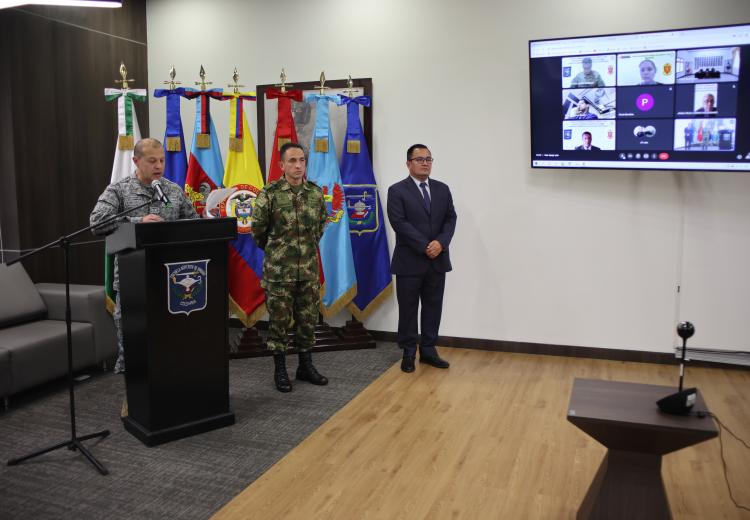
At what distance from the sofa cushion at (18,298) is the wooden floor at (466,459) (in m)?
2.27

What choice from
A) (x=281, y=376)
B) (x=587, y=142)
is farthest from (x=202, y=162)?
(x=587, y=142)

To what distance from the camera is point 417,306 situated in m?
4.84

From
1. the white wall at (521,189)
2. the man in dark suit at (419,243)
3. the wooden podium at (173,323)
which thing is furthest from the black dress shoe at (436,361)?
the wooden podium at (173,323)

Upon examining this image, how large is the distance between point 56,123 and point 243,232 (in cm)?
169

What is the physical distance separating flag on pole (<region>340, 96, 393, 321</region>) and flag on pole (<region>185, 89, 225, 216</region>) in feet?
3.44

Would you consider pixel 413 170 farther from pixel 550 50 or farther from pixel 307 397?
pixel 307 397

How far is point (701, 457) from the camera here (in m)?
3.30

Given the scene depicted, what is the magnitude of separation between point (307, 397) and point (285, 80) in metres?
2.87

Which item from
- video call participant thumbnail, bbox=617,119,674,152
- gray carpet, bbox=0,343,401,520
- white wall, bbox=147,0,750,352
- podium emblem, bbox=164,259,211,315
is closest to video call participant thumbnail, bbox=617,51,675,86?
video call participant thumbnail, bbox=617,119,674,152

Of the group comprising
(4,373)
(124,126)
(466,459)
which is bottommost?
(466,459)

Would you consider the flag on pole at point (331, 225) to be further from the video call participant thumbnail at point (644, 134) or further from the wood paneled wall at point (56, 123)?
the video call participant thumbnail at point (644, 134)

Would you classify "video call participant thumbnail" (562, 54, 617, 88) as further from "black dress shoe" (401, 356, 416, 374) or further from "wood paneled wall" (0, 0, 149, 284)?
"wood paneled wall" (0, 0, 149, 284)

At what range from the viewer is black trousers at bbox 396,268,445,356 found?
477cm

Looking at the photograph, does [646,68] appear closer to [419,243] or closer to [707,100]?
[707,100]
